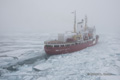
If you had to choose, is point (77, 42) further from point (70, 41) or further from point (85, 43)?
point (85, 43)

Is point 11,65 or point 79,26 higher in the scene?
point 79,26

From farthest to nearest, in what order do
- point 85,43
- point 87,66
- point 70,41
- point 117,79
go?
point 85,43 → point 70,41 → point 87,66 → point 117,79

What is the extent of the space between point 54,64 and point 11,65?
5091mm

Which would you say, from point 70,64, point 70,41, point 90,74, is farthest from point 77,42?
point 90,74

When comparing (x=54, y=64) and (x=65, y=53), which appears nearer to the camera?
(x=54, y=64)

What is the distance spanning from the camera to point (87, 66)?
11.9 metres

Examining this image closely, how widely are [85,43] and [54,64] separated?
32.7 feet

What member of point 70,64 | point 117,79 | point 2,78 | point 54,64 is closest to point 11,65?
point 2,78

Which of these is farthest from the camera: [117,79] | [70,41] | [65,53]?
[70,41]

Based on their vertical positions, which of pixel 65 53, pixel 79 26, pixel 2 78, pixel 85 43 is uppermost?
pixel 79 26

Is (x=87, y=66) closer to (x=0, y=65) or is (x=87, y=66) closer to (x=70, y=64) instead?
(x=70, y=64)

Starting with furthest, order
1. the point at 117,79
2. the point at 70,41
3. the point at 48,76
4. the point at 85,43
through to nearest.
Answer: the point at 85,43 < the point at 70,41 < the point at 48,76 < the point at 117,79

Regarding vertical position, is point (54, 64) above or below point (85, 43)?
below

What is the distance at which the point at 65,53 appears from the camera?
54.5 ft
